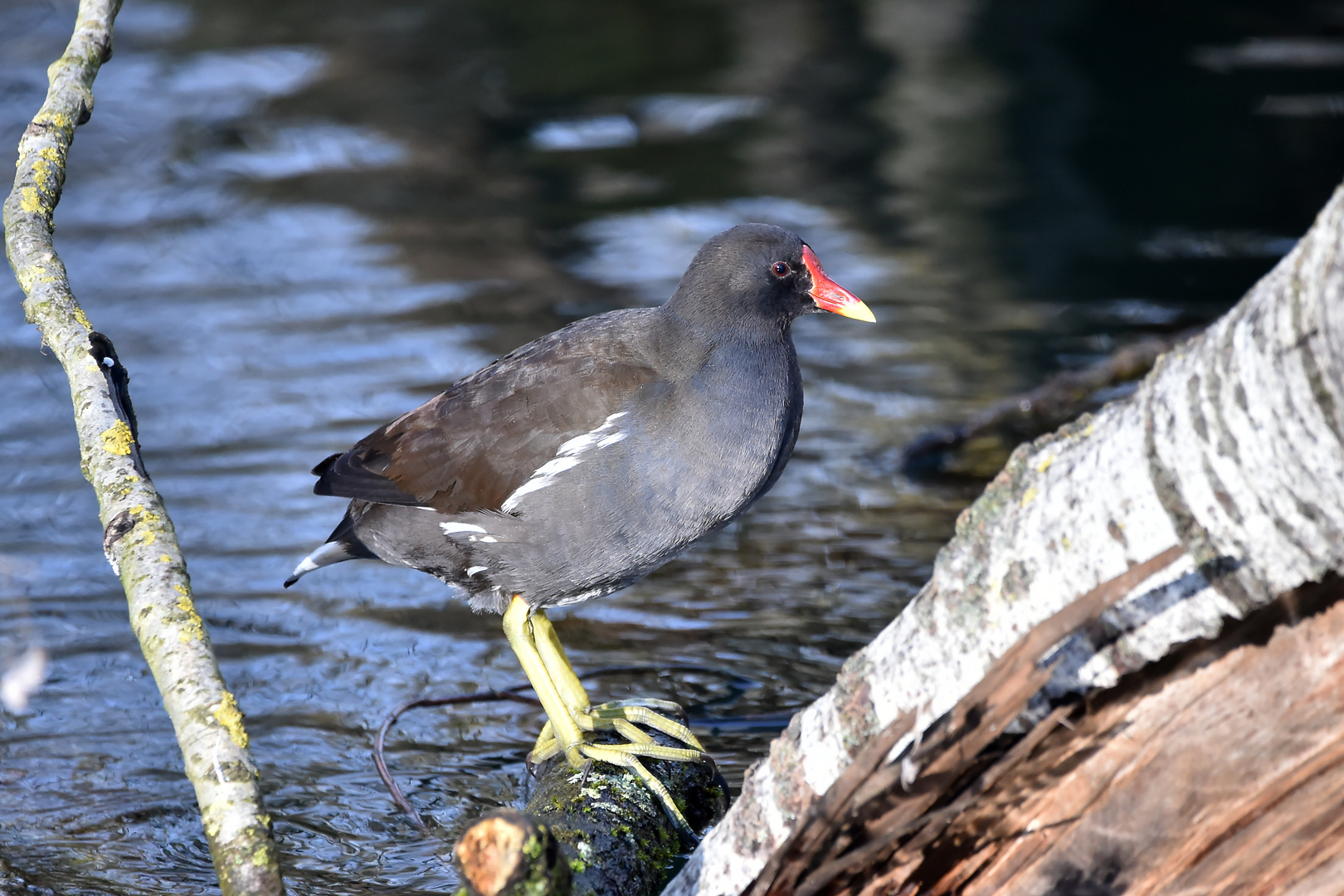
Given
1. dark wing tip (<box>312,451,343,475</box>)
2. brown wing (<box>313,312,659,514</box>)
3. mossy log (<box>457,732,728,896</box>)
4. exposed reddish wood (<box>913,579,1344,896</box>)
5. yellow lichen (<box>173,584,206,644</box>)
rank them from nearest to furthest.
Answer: exposed reddish wood (<box>913,579,1344,896</box>), yellow lichen (<box>173,584,206,644</box>), mossy log (<box>457,732,728,896</box>), brown wing (<box>313,312,659,514</box>), dark wing tip (<box>312,451,343,475</box>)

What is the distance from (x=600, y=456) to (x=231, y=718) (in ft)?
4.64

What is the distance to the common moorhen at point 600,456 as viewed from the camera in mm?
3459

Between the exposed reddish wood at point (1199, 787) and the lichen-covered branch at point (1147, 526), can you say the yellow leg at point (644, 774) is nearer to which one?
the lichen-covered branch at point (1147, 526)

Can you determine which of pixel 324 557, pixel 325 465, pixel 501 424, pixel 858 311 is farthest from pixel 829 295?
pixel 324 557

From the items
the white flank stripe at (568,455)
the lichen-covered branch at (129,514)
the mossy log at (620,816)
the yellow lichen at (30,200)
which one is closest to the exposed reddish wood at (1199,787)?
the mossy log at (620,816)

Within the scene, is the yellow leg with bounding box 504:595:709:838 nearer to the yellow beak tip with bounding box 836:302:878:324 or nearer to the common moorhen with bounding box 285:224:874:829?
the common moorhen with bounding box 285:224:874:829

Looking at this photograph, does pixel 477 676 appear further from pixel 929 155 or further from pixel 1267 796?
pixel 929 155

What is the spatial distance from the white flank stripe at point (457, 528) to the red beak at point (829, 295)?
1177mm

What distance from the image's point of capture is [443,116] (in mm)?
13117

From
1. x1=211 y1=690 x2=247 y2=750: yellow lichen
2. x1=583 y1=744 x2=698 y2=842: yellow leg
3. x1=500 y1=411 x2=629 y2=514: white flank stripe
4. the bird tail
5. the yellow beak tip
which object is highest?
the bird tail

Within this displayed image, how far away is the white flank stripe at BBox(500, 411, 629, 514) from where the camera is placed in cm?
349

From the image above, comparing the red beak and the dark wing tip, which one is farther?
the dark wing tip

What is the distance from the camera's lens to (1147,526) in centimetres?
182

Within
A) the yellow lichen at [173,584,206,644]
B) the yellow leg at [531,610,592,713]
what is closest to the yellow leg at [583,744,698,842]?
the yellow leg at [531,610,592,713]
